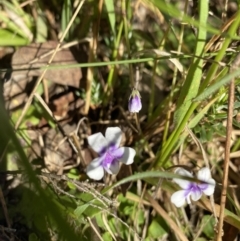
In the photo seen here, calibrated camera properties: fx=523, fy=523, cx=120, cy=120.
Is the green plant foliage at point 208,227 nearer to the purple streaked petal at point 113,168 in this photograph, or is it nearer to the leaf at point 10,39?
the purple streaked petal at point 113,168

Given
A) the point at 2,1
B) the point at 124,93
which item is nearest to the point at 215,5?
the point at 124,93

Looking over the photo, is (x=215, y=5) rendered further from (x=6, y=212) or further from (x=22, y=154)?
(x=22, y=154)

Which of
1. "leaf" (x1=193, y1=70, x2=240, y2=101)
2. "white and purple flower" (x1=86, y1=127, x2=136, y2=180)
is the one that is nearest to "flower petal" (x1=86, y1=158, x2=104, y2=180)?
"white and purple flower" (x1=86, y1=127, x2=136, y2=180)

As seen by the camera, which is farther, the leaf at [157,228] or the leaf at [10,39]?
the leaf at [10,39]

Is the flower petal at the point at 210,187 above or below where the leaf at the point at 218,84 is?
below

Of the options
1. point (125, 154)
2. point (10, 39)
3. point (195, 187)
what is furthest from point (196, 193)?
point (10, 39)

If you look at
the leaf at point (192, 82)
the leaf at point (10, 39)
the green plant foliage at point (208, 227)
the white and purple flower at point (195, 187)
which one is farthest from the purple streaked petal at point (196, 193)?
the leaf at point (10, 39)

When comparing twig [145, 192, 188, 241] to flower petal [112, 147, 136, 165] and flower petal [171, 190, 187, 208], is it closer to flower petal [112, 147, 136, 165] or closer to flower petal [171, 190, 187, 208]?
flower petal [171, 190, 187, 208]
